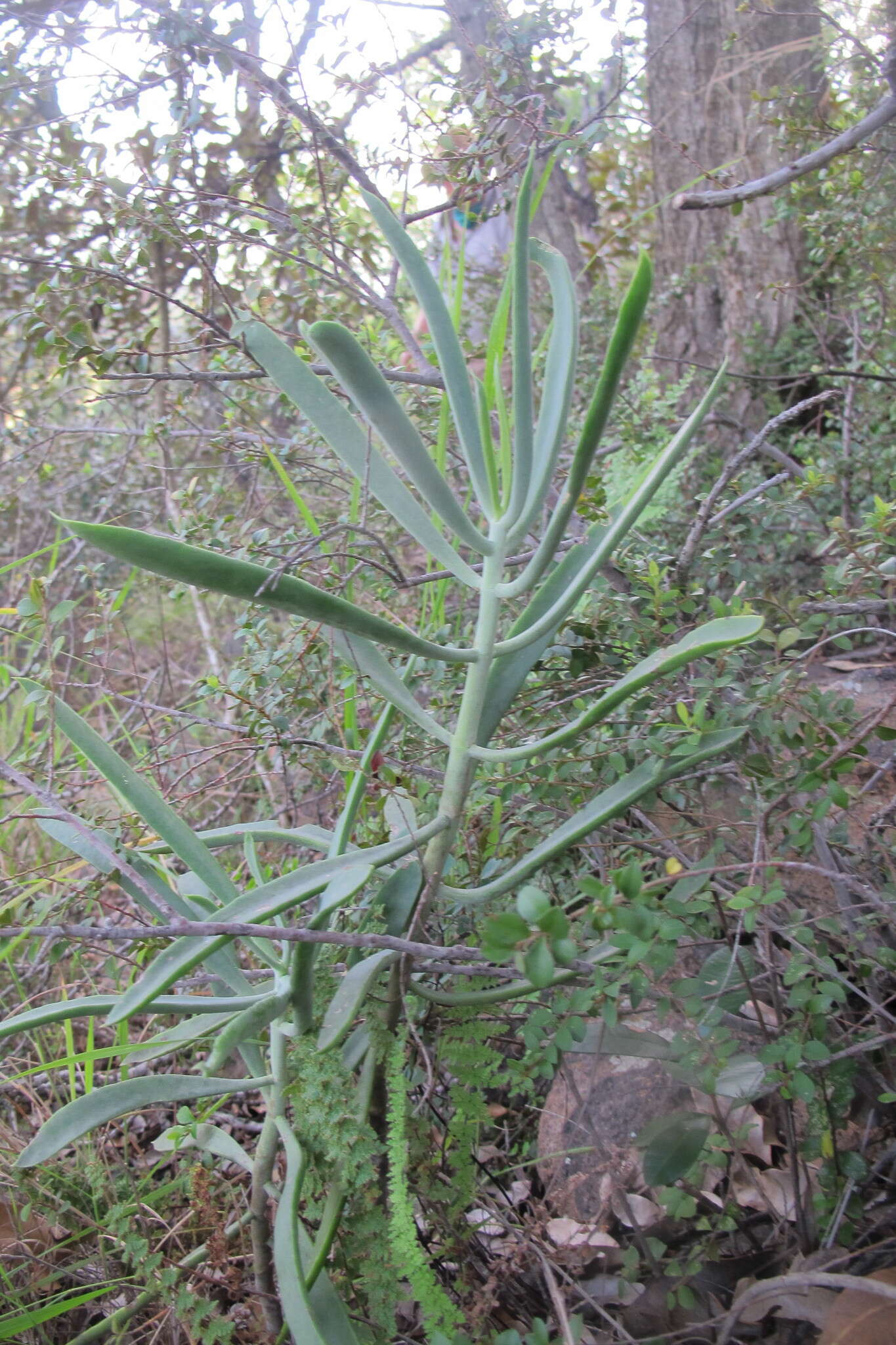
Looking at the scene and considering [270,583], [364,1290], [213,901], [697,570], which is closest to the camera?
[270,583]

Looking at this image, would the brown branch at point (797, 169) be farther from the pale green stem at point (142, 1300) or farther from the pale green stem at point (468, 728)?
the pale green stem at point (142, 1300)

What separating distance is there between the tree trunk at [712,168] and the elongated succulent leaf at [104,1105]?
291cm

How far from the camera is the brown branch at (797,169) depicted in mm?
1406

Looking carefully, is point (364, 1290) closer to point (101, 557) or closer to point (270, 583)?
point (270, 583)

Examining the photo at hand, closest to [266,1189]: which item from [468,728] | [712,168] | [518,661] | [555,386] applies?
[468,728]

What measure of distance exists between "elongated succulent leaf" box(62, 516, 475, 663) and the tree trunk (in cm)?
270

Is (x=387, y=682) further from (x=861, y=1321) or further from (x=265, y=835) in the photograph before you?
(x=861, y=1321)

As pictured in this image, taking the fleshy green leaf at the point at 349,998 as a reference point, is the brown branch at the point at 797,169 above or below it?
above

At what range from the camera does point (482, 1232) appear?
47.3 inches

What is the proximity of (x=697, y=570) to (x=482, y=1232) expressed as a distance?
1100mm

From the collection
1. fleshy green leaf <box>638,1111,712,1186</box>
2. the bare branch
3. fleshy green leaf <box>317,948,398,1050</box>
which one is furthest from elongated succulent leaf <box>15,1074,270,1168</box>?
the bare branch

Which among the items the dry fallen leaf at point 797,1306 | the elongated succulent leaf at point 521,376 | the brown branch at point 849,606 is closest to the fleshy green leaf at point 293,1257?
the dry fallen leaf at point 797,1306

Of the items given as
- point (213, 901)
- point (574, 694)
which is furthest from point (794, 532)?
point (213, 901)

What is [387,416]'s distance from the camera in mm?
966
